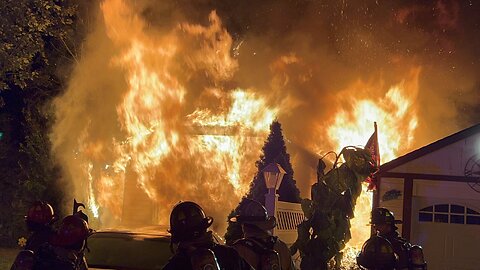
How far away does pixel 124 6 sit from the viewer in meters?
21.0

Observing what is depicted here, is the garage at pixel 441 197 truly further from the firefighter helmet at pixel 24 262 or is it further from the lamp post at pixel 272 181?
the firefighter helmet at pixel 24 262

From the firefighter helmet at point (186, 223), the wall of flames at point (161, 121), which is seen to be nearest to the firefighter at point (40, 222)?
the firefighter helmet at point (186, 223)

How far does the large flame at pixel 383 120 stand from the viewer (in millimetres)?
24234

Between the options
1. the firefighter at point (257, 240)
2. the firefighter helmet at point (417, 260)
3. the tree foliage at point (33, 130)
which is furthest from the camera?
the tree foliage at point (33, 130)

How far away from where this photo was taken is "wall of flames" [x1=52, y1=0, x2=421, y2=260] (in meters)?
19.5

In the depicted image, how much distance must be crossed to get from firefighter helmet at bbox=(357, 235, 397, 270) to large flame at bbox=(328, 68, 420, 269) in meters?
17.3

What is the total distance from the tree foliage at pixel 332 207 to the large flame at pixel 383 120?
15887mm

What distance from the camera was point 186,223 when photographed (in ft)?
11.3

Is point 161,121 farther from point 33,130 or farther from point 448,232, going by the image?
point 448,232

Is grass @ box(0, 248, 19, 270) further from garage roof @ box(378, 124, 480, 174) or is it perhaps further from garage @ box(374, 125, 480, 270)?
garage roof @ box(378, 124, 480, 174)

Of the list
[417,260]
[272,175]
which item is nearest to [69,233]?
[417,260]

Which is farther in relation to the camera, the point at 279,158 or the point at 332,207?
the point at 279,158

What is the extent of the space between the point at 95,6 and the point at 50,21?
5.55 m

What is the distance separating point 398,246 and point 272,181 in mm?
5914
